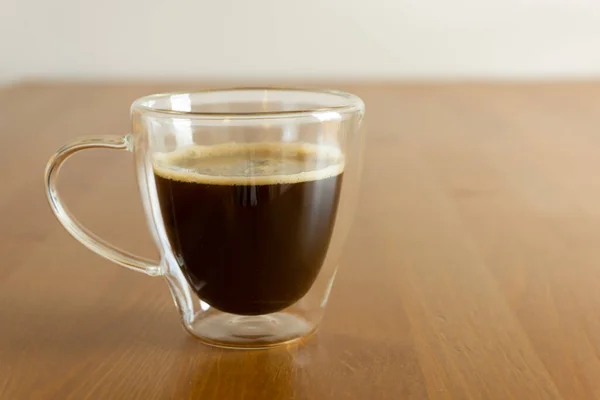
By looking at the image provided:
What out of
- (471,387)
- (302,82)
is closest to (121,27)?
(302,82)

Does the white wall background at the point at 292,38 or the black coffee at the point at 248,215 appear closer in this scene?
the black coffee at the point at 248,215

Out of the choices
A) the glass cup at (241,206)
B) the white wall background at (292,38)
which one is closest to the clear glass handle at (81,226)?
the glass cup at (241,206)

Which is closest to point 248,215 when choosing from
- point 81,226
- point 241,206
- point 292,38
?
point 241,206

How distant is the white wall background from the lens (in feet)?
6.12

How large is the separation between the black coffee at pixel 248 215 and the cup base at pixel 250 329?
10 mm

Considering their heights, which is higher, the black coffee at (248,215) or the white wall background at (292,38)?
the black coffee at (248,215)

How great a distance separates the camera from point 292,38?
74.2 inches

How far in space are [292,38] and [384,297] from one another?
1.41m

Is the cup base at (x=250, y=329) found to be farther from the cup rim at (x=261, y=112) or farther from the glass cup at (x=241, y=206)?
the cup rim at (x=261, y=112)

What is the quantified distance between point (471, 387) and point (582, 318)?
13 centimetres

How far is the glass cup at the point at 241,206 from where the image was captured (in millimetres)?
453

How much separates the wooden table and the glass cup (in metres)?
0.02

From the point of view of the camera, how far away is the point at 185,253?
1.60ft

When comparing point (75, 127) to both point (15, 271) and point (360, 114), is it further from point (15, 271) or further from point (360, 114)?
point (360, 114)
